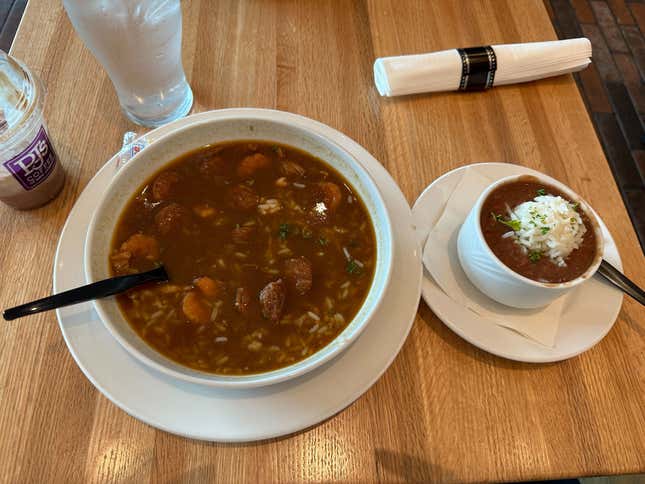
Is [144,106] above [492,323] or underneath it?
above

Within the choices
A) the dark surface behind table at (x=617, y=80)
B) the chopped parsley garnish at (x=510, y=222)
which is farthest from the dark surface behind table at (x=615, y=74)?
the chopped parsley garnish at (x=510, y=222)

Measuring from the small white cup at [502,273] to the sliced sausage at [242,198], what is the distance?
0.67 metres

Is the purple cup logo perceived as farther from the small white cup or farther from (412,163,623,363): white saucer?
the small white cup

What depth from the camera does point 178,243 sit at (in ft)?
4.74

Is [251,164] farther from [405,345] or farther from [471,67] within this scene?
[471,67]

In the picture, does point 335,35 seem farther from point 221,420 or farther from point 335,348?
point 221,420

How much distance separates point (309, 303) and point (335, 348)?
0.75 ft

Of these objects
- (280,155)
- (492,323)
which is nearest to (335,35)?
(280,155)

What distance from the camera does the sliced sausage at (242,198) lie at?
1518 millimetres

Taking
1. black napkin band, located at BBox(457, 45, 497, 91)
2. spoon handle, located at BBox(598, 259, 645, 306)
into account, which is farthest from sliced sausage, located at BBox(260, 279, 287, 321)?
black napkin band, located at BBox(457, 45, 497, 91)

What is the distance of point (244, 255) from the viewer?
145 cm

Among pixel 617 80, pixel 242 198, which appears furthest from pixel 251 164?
pixel 617 80

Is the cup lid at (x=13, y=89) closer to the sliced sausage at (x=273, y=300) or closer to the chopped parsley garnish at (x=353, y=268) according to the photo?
the sliced sausage at (x=273, y=300)

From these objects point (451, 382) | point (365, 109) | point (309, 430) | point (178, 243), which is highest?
point (178, 243)
